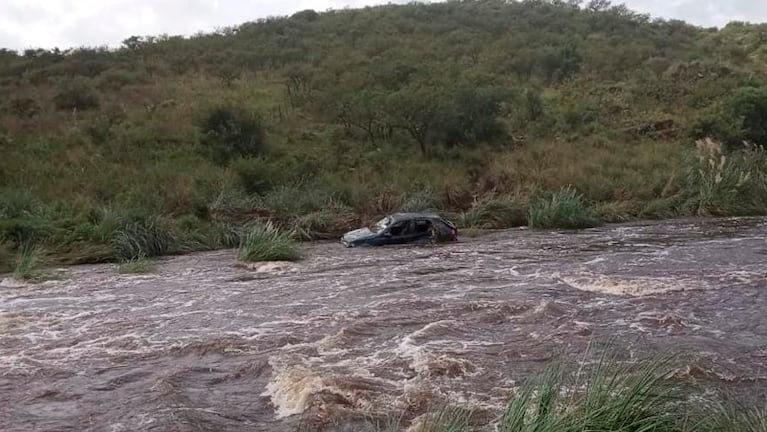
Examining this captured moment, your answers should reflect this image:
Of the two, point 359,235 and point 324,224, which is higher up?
point 359,235

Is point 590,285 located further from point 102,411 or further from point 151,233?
point 151,233

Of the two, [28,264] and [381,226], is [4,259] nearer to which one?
[28,264]

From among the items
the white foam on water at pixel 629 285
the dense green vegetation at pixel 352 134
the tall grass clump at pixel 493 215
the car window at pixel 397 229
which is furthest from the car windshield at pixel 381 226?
the white foam on water at pixel 629 285

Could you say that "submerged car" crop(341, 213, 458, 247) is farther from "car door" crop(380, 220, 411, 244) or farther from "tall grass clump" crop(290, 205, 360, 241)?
"tall grass clump" crop(290, 205, 360, 241)

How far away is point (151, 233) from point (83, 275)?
335 cm

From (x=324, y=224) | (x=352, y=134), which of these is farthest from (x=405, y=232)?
(x=352, y=134)

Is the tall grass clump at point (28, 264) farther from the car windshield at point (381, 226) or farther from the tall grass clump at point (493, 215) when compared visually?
the tall grass clump at point (493, 215)

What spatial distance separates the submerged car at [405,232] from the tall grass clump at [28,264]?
735 centimetres

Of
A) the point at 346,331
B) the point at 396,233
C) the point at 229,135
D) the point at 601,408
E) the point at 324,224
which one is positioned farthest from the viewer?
the point at 229,135

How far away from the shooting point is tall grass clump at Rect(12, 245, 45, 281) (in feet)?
55.4

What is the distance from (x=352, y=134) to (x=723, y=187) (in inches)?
586

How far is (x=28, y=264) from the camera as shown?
1723 cm

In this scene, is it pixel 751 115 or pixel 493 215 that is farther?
pixel 751 115

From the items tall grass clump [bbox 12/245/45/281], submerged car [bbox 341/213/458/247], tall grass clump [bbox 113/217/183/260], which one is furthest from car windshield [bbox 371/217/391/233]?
tall grass clump [bbox 12/245/45/281]
